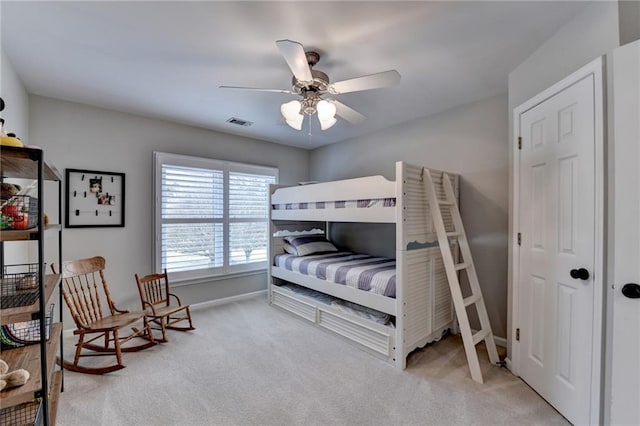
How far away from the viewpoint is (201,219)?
3820mm

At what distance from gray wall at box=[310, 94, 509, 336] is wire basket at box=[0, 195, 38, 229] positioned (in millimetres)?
3437

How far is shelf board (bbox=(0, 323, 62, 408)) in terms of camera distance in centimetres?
114

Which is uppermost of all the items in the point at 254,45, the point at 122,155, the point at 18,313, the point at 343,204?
the point at 254,45

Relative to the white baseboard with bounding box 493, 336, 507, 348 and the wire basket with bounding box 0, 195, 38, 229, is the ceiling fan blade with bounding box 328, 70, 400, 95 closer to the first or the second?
the wire basket with bounding box 0, 195, 38, 229

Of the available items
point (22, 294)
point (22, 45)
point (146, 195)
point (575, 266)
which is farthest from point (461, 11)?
point (146, 195)

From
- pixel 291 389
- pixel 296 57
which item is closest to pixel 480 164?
pixel 296 57

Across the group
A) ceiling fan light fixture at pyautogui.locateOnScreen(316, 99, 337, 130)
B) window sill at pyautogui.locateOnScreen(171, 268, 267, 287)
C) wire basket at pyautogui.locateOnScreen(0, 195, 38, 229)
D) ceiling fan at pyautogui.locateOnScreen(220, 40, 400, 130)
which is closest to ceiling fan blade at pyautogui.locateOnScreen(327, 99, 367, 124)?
ceiling fan at pyautogui.locateOnScreen(220, 40, 400, 130)

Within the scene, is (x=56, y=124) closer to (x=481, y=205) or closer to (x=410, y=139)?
(x=410, y=139)

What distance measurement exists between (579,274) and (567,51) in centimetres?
144

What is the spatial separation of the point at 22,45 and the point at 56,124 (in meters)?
1.15

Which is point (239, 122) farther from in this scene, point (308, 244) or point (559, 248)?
point (559, 248)

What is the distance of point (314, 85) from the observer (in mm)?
2027

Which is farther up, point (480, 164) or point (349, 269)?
point (480, 164)

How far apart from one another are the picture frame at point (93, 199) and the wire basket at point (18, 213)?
6.72 feet
